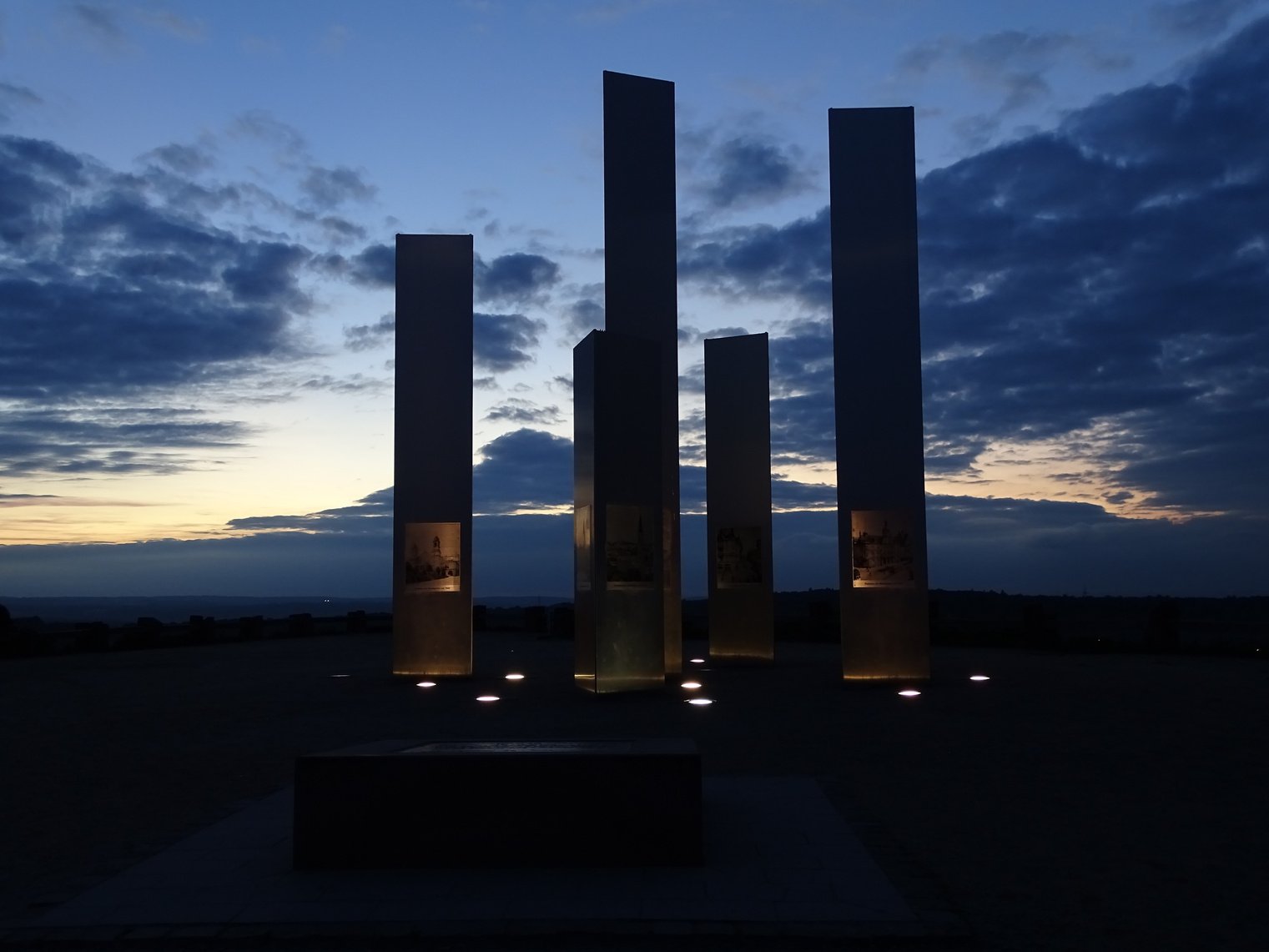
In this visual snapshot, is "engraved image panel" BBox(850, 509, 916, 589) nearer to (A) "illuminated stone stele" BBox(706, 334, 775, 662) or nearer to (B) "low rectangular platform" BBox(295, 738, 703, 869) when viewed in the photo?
(A) "illuminated stone stele" BBox(706, 334, 775, 662)

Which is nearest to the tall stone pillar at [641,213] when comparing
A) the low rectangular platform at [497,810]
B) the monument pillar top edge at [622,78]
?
the monument pillar top edge at [622,78]

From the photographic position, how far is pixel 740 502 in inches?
851

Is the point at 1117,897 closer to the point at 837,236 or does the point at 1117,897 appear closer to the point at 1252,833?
the point at 1252,833

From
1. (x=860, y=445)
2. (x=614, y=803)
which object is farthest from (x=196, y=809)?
(x=860, y=445)

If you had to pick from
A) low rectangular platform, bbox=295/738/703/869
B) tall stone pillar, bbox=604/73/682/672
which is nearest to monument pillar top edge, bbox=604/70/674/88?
tall stone pillar, bbox=604/73/682/672

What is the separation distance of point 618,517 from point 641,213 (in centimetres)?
545

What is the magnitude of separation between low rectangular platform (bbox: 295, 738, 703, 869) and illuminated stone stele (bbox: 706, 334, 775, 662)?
15.3m

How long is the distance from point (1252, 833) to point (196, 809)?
7456mm

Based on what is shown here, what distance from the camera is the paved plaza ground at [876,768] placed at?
5.65 meters

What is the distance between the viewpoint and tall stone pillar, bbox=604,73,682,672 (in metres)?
18.0

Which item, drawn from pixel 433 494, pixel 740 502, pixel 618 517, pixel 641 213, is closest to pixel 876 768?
pixel 618 517

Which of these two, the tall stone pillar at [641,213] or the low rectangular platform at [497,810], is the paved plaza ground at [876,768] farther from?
the tall stone pillar at [641,213]

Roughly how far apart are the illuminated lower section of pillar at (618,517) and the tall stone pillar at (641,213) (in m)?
1.60

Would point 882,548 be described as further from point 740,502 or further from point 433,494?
point 433,494
